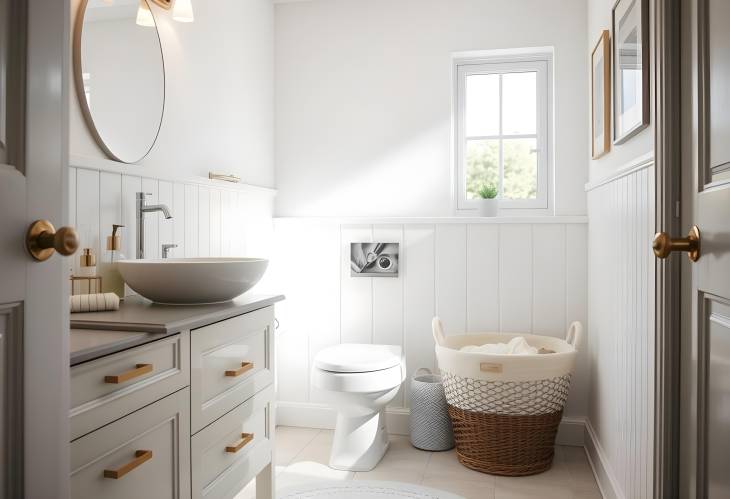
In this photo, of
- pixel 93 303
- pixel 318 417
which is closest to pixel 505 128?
pixel 318 417

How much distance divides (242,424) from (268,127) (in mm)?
1867

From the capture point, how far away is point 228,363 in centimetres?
171

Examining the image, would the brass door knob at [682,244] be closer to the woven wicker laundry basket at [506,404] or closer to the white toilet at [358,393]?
the woven wicker laundry basket at [506,404]

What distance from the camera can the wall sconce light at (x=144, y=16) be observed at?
212 centimetres

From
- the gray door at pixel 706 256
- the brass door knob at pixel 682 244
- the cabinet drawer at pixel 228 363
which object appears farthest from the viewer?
the cabinet drawer at pixel 228 363

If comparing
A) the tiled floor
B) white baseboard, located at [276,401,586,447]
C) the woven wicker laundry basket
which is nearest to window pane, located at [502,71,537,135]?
the woven wicker laundry basket

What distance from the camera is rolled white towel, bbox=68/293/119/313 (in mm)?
1569

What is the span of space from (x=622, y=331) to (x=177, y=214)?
171 cm

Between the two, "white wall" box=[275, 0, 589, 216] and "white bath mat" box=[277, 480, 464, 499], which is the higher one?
"white wall" box=[275, 0, 589, 216]

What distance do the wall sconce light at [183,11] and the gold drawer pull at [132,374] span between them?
5.08 ft

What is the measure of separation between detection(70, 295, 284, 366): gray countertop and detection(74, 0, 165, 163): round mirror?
58cm

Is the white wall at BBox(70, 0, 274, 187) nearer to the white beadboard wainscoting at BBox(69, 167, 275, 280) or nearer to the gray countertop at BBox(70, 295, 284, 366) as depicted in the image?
the white beadboard wainscoting at BBox(69, 167, 275, 280)

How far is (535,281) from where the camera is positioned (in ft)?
9.71

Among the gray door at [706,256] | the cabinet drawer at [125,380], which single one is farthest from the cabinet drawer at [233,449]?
the gray door at [706,256]
